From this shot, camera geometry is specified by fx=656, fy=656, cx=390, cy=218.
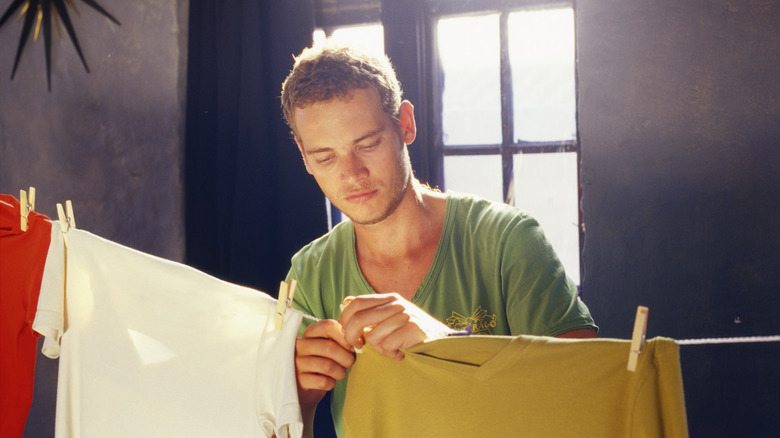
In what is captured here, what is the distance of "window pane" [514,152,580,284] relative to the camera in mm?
2254

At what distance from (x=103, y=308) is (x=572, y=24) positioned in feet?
5.65

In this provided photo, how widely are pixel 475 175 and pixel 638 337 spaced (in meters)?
1.59

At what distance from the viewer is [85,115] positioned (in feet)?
7.28

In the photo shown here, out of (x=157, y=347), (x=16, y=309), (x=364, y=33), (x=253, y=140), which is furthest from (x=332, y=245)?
(x=364, y=33)

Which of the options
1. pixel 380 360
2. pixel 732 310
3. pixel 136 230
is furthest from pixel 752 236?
pixel 136 230

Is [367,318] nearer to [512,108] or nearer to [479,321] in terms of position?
[479,321]

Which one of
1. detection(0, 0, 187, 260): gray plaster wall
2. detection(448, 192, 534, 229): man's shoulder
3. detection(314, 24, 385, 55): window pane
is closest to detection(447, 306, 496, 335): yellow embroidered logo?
detection(448, 192, 534, 229): man's shoulder

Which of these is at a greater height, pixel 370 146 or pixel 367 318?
pixel 370 146

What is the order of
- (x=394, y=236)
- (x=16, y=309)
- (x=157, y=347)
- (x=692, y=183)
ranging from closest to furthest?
(x=157, y=347)
(x=16, y=309)
(x=394, y=236)
(x=692, y=183)

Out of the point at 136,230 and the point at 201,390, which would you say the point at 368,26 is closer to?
the point at 136,230

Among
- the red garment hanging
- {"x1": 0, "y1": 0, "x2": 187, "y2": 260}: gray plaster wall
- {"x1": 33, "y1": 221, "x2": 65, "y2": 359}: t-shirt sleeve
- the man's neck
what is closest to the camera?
{"x1": 33, "y1": 221, "x2": 65, "y2": 359}: t-shirt sleeve

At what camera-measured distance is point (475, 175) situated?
2344 millimetres

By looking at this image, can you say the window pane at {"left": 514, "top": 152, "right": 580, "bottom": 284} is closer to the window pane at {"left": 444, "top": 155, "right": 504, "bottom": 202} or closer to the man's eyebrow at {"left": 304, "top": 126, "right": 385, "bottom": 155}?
the window pane at {"left": 444, "top": 155, "right": 504, "bottom": 202}

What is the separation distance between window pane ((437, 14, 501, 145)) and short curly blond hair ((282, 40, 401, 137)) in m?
0.95
